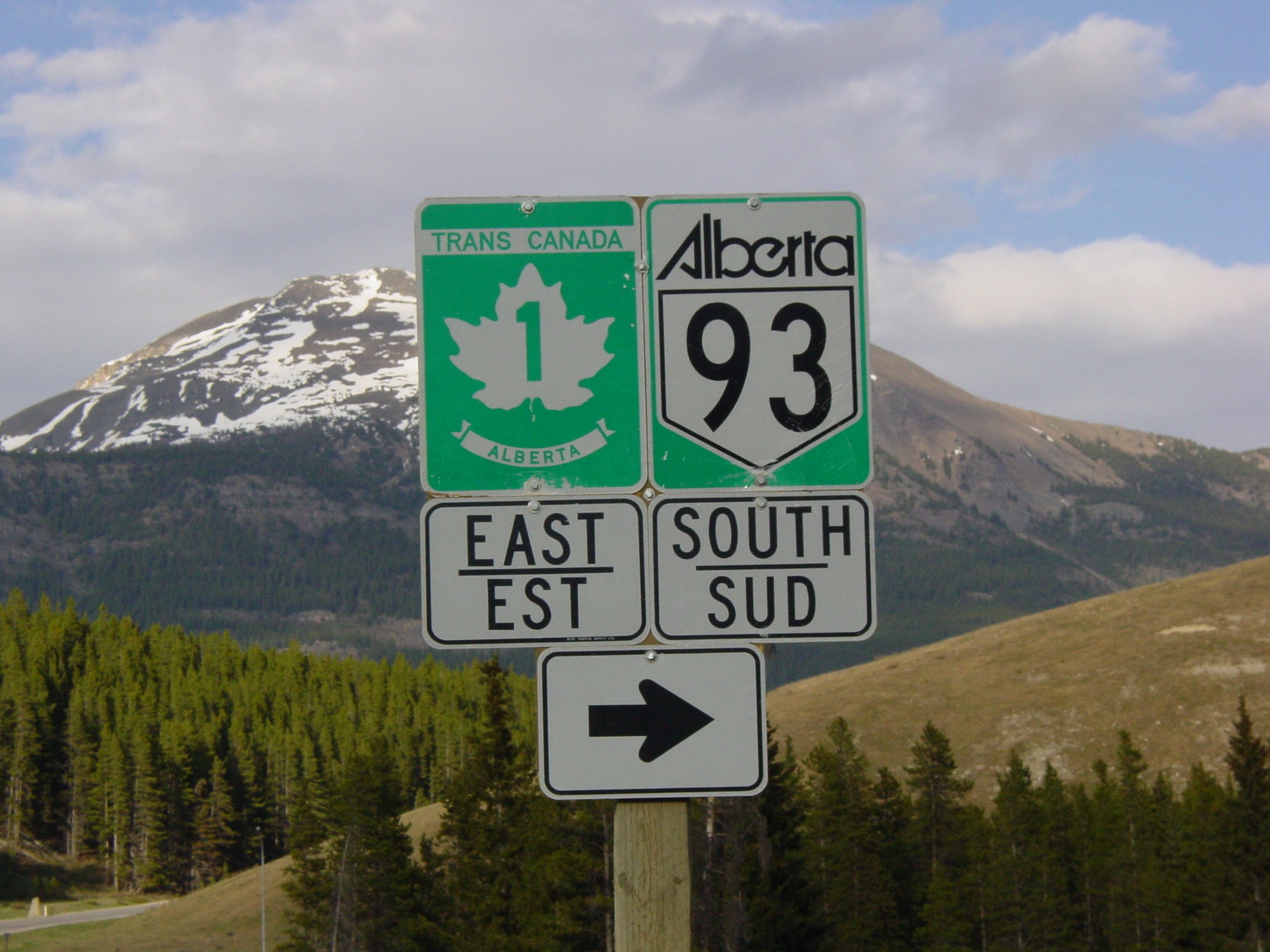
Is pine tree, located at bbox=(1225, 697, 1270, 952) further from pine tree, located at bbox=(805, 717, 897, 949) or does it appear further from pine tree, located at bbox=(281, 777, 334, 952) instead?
pine tree, located at bbox=(281, 777, 334, 952)

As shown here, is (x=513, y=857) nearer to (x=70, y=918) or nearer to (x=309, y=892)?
(x=309, y=892)

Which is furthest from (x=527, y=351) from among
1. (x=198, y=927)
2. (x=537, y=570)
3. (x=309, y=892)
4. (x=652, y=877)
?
(x=198, y=927)

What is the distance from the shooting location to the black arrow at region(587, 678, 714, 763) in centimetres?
531

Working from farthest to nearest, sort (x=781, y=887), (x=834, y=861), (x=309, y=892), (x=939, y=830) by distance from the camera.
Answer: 1. (x=939, y=830)
2. (x=309, y=892)
3. (x=834, y=861)
4. (x=781, y=887)

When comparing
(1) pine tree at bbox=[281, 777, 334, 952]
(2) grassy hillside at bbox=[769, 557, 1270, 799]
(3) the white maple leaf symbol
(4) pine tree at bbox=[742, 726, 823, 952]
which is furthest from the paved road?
(3) the white maple leaf symbol

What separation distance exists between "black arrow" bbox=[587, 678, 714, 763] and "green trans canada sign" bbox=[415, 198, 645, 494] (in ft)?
2.79

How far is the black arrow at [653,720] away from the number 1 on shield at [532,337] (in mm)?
1307

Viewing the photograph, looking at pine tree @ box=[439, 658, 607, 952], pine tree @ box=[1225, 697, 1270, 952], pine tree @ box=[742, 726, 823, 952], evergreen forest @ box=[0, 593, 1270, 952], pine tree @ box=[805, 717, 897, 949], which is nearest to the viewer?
pine tree @ box=[439, 658, 607, 952]

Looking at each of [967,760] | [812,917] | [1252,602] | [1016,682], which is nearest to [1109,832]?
[812,917]

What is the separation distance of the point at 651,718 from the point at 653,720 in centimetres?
1

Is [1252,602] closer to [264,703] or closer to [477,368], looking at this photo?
[264,703]

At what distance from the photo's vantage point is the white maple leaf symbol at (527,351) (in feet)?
17.6

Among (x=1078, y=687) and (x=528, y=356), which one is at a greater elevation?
(x=528, y=356)

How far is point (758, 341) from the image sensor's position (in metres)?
5.50
